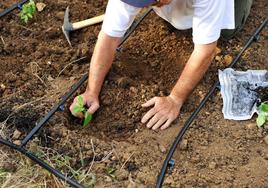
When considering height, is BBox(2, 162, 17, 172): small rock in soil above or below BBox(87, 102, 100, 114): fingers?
below

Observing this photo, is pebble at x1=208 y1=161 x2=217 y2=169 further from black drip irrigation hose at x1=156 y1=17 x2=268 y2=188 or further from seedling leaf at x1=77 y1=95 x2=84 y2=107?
seedling leaf at x1=77 y1=95 x2=84 y2=107

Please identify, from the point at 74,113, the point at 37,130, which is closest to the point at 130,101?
the point at 74,113

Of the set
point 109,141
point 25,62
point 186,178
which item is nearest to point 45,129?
point 109,141

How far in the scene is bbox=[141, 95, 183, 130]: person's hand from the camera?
8.48ft

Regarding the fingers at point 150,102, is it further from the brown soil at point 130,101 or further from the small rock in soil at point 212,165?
the small rock in soil at point 212,165

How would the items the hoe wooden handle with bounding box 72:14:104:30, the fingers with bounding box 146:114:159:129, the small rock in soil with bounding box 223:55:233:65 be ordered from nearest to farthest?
the fingers with bounding box 146:114:159:129 < the small rock in soil with bounding box 223:55:233:65 < the hoe wooden handle with bounding box 72:14:104:30

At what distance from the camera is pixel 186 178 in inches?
92.9

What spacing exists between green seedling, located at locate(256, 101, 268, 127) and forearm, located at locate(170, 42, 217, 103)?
363mm

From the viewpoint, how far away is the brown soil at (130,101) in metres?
2.41

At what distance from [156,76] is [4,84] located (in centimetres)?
86

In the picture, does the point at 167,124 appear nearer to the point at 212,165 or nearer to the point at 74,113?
the point at 212,165

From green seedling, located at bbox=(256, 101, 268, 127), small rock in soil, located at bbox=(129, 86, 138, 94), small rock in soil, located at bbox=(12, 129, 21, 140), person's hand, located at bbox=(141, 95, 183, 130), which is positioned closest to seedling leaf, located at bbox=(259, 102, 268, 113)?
green seedling, located at bbox=(256, 101, 268, 127)

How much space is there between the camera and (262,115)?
8.58ft

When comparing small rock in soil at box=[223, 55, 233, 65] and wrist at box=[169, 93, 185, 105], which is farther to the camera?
small rock in soil at box=[223, 55, 233, 65]
